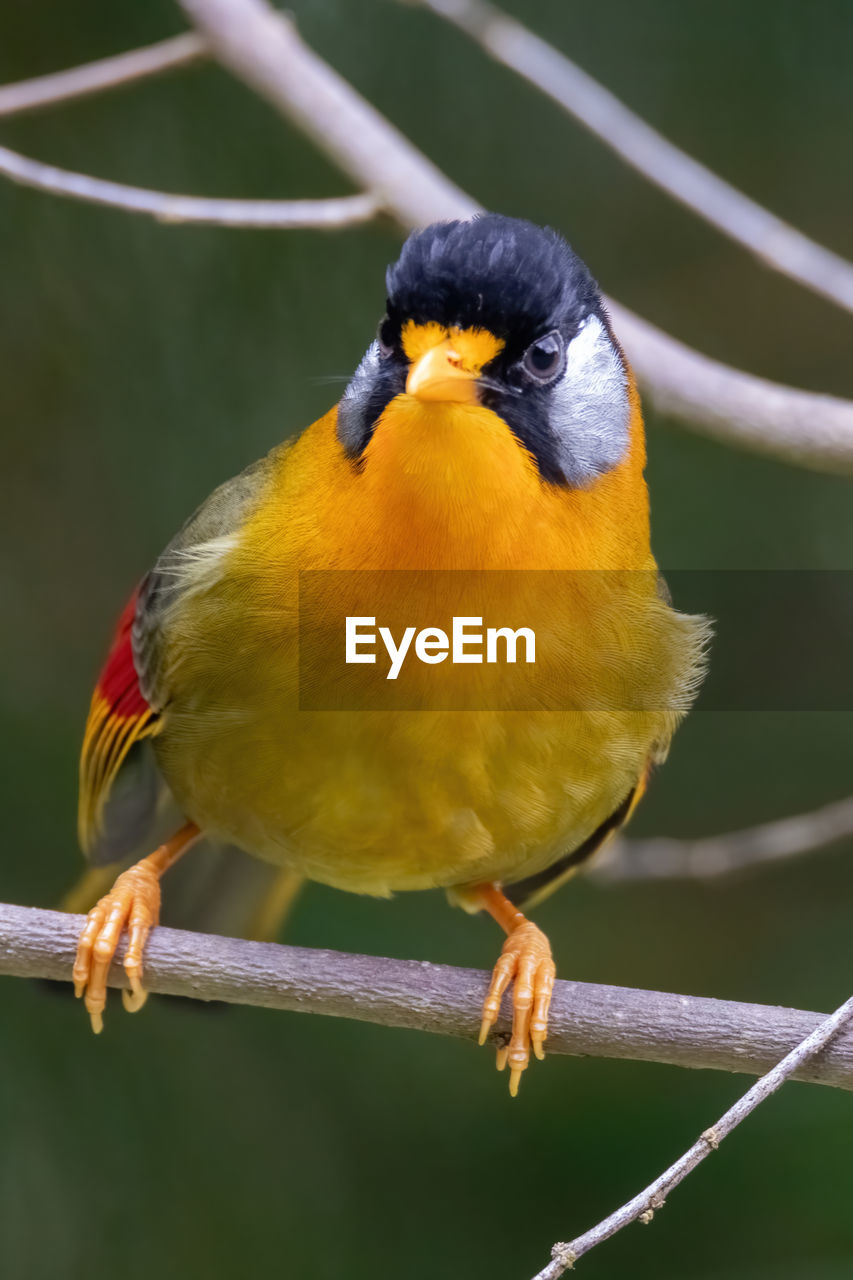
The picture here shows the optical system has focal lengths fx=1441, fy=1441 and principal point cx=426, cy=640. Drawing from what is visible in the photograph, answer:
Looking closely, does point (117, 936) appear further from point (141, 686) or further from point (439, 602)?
point (439, 602)

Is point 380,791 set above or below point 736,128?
below

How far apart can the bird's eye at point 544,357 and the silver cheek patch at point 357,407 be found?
22cm

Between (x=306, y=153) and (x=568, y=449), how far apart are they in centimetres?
162

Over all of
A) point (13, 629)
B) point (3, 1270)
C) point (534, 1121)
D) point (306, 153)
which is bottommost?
point (3, 1270)

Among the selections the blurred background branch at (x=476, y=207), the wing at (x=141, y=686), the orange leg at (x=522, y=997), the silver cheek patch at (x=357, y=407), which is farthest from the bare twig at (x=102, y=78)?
the orange leg at (x=522, y=997)

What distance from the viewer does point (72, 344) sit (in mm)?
3301

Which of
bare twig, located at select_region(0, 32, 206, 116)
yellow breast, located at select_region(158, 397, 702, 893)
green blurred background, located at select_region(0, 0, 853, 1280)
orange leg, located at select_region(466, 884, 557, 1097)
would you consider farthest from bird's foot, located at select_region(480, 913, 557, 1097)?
bare twig, located at select_region(0, 32, 206, 116)

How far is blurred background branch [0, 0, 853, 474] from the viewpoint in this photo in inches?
103

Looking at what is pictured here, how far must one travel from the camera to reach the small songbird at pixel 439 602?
6.54 ft

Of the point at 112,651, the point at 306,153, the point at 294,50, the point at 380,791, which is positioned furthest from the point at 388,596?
the point at 306,153

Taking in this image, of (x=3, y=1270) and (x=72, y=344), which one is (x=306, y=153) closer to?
(x=72, y=344)

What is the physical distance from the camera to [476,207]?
9.47 feet

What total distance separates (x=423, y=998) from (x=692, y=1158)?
0.55m

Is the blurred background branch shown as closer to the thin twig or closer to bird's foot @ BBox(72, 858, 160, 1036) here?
the thin twig
